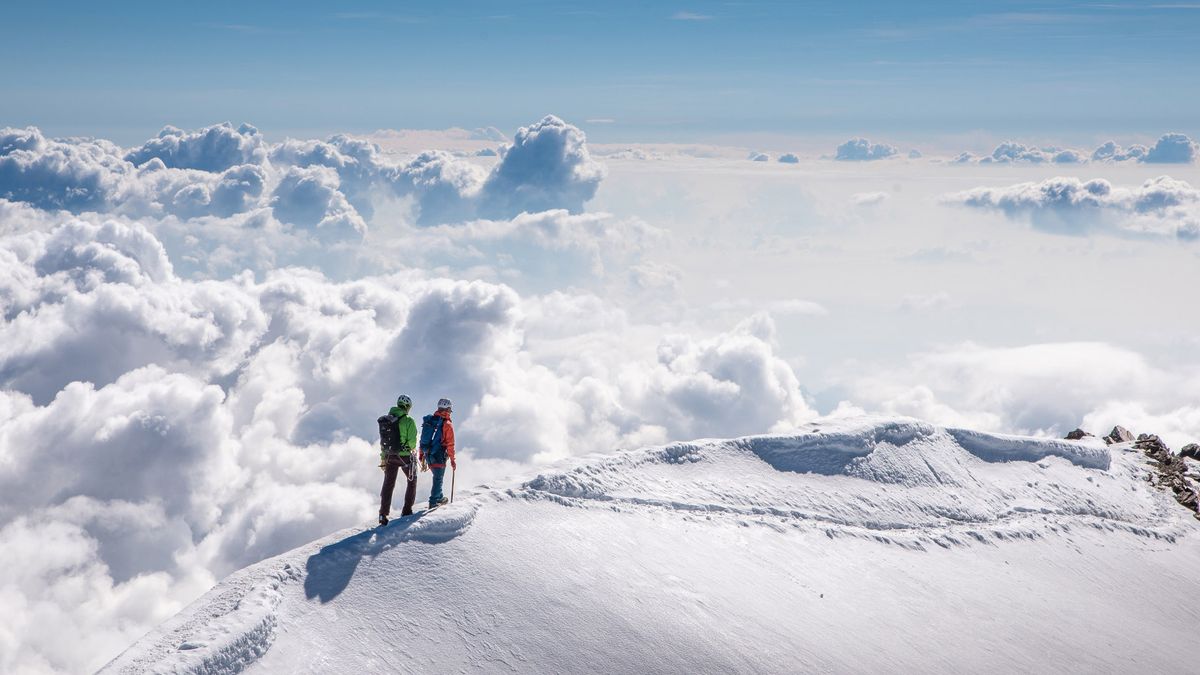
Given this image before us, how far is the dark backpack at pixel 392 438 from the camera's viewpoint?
1962 cm

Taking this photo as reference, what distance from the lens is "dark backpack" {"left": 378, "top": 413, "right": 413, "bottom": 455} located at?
773 inches

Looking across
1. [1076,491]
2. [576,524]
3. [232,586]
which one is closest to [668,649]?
[576,524]

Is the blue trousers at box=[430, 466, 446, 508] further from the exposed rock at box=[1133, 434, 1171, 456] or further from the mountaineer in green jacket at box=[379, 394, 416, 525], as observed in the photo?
the exposed rock at box=[1133, 434, 1171, 456]

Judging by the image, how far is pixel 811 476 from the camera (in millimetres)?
28969

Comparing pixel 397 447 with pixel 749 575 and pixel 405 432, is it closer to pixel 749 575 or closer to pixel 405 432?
pixel 405 432

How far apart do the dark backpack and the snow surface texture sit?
71.0 inches

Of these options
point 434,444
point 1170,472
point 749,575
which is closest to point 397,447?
point 434,444

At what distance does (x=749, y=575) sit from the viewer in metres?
21.5

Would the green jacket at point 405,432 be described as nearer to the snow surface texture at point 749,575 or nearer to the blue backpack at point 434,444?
the blue backpack at point 434,444

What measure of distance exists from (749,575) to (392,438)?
9.98 m

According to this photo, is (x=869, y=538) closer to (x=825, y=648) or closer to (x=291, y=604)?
(x=825, y=648)

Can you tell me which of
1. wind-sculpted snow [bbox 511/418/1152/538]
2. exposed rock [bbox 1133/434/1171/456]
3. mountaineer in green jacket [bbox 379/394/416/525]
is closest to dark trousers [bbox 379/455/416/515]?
mountaineer in green jacket [bbox 379/394/416/525]

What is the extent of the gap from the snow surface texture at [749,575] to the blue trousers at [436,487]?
1.73 feet

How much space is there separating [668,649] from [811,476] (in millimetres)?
13173
